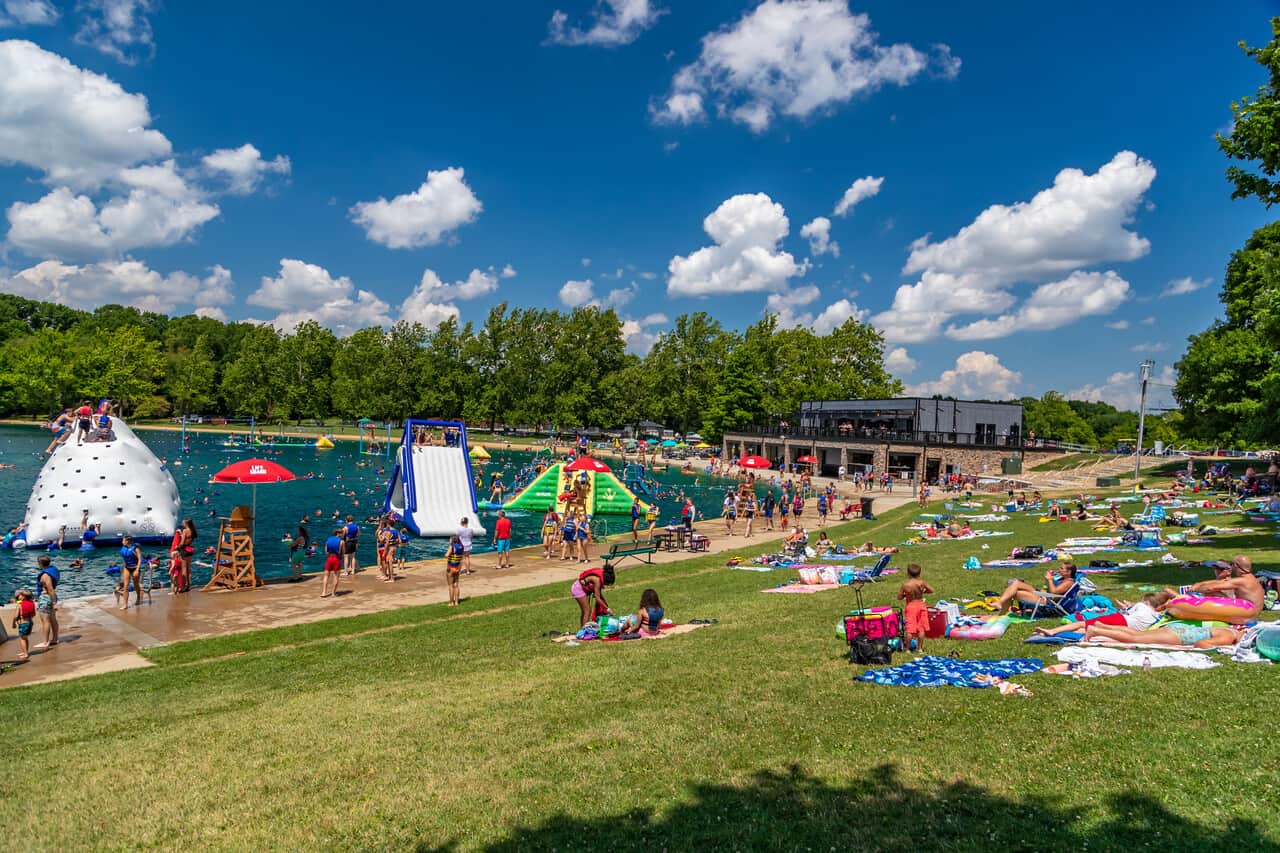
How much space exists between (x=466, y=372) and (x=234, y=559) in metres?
94.2

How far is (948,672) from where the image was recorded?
8891 millimetres

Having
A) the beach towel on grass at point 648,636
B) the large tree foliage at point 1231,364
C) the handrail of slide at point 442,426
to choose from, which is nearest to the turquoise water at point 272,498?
the handrail of slide at point 442,426

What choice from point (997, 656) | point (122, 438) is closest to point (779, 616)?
point (997, 656)

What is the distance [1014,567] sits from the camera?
691 inches

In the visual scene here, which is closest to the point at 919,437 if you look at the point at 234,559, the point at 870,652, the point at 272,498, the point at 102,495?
the point at 272,498

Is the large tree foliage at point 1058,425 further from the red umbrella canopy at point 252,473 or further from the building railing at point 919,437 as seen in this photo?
the red umbrella canopy at point 252,473

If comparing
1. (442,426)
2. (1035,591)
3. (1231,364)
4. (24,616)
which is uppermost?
(1231,364)

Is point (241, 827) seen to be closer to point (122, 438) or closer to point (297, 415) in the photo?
point (122, 438)

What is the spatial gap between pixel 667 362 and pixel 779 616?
90.4 m

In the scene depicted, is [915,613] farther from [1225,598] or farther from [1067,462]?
[1067,462]

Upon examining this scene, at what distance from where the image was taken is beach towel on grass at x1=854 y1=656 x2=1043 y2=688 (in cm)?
856

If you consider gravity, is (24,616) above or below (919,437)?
below

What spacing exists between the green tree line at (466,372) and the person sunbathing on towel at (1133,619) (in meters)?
76.4

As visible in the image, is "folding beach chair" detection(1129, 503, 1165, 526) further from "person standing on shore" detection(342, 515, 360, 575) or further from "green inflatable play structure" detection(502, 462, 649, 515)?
"person standing on shore" detection(342, 515, 360, 575)
